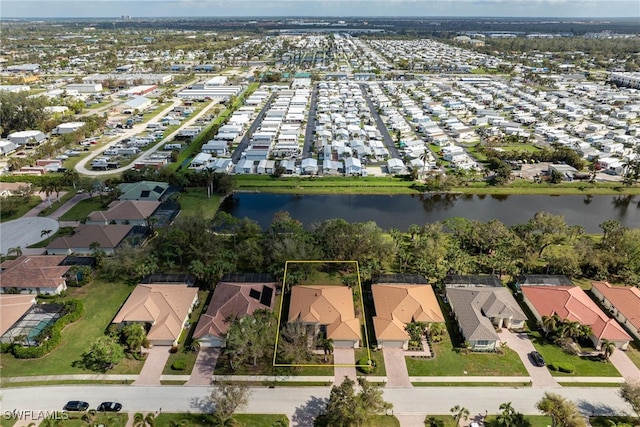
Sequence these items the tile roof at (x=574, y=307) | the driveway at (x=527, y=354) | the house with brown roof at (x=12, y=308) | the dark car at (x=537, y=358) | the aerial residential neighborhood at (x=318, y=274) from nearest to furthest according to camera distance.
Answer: the aerial residential neighborhood at (x=318, y=274), the driveway at (x=527, y=354), the dark car at (x=537, y=358), the tile roof at (x=574, y=307), the house with brown roof at (x=12, y=308)

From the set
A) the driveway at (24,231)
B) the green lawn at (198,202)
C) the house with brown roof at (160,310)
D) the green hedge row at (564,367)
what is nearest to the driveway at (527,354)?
the green hedge row at (564,367)

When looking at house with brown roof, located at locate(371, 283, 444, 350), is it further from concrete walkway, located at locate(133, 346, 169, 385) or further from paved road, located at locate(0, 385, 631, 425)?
concrete walkway, located at locate(133, 346, 169, 385)

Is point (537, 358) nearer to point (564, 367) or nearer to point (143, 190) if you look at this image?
point (564, 367)

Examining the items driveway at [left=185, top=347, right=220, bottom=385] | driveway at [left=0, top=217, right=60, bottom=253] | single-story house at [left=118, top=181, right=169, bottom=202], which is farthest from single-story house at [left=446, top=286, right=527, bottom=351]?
driveway at [left=0, top=217, right=60, bottom=253]

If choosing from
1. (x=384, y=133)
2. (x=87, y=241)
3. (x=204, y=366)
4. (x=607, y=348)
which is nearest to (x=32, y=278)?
(x=87, y=241)

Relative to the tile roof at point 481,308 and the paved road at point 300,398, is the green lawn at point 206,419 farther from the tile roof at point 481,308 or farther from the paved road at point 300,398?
the tile roof at point 481,308

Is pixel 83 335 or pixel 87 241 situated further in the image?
pixel 87 241
